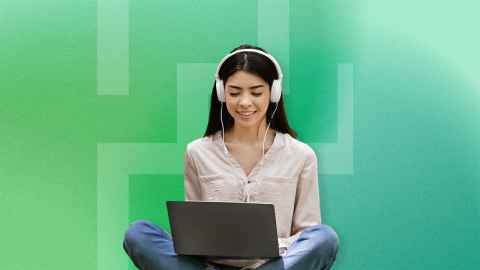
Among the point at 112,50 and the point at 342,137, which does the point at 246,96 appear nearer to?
the point at 342,137

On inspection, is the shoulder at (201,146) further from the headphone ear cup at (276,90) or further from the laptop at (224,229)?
the laptop at (224,229)

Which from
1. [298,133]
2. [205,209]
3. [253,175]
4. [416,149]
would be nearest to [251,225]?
[205,209]

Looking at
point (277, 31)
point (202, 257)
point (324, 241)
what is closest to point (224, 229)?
point (202, 257)

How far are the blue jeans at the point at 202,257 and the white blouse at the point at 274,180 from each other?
5.9 inches

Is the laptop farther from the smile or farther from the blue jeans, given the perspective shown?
the smile

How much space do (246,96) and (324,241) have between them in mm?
477

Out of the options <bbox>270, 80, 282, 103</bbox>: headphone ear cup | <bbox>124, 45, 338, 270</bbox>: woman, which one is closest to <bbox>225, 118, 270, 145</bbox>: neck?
<bbox>124, 45, 338, 270</bbox>: woman

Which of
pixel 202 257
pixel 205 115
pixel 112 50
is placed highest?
pixel 112 50

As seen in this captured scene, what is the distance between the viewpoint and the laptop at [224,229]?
2111mm

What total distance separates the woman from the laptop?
13 cm

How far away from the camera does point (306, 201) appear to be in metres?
2.43

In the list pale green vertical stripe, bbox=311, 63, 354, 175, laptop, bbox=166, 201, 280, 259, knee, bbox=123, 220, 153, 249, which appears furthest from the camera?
pale green vertical stripe, bbox=311, 63, 354, 175

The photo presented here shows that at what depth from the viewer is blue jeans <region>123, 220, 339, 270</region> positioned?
219cm

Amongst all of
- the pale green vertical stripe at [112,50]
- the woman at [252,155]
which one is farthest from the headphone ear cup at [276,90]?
the pale green vertical stripe at [112,50]
